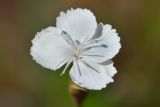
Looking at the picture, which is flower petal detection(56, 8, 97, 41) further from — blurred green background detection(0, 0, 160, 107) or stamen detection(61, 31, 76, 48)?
blurred green background detection(0, 0, 160, 107)

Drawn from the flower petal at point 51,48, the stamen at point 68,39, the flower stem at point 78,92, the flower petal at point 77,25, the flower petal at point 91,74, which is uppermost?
the flower petal at point 77,25

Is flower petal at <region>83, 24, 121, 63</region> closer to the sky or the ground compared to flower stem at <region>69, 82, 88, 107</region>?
closer to the sky

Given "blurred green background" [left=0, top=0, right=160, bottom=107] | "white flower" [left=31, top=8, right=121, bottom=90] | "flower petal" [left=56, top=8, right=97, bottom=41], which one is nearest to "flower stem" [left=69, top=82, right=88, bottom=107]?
"white flower" [left=31, top=8, right=121, bottom=90]

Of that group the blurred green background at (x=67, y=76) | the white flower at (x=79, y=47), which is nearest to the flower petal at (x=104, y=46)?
the white flower at (x=79, y=47)

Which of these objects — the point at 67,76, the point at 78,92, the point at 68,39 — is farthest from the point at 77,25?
the point at 67,76

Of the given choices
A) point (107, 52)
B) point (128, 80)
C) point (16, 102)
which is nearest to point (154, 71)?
point (128, 80)

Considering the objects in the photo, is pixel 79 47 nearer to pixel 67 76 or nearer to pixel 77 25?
pixel 77 25

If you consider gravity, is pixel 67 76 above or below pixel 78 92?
above

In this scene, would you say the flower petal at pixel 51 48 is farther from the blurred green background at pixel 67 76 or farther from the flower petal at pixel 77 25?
the blurred green background at pixel 67 76
